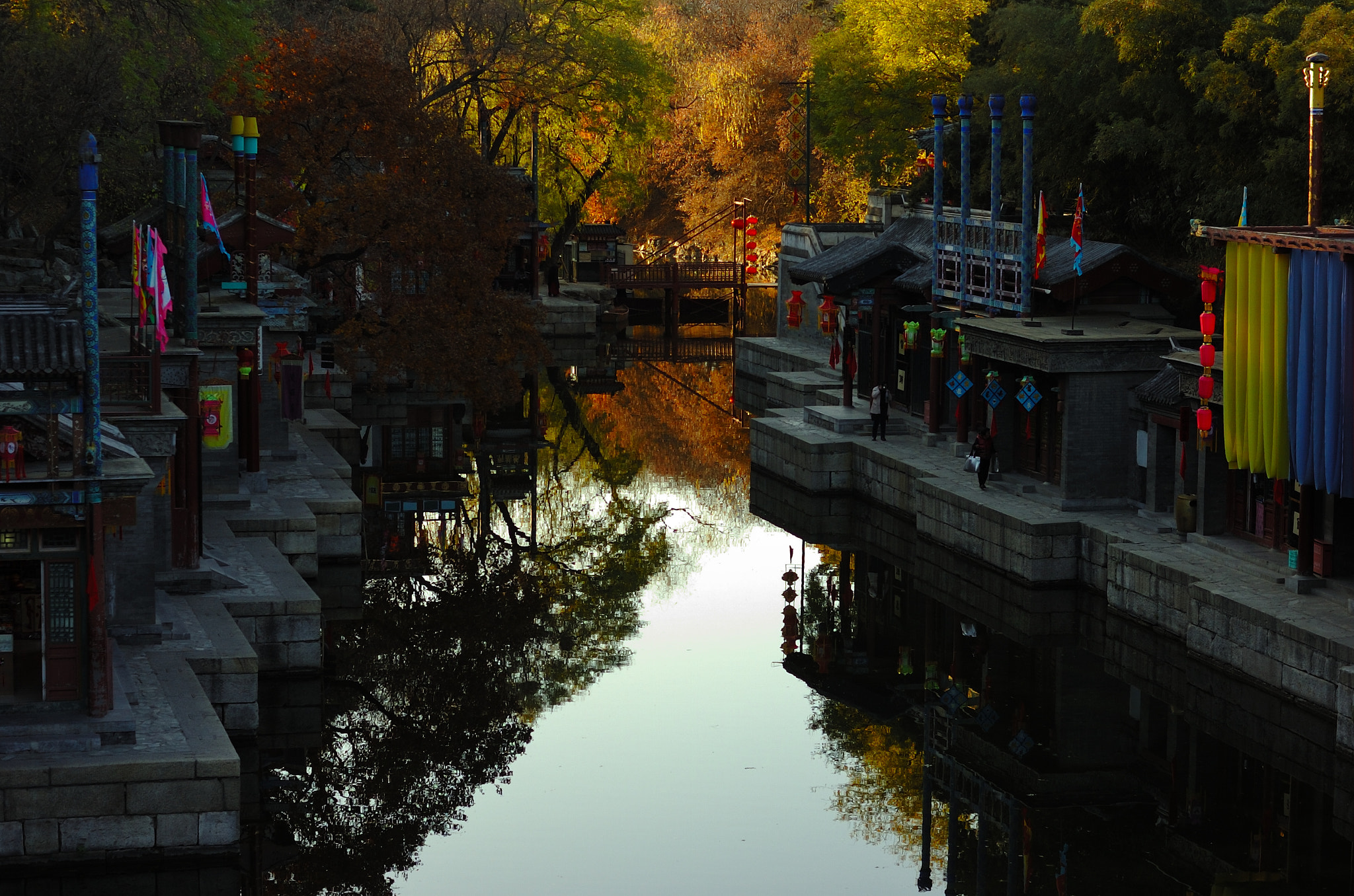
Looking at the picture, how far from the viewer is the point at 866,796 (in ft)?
71.7

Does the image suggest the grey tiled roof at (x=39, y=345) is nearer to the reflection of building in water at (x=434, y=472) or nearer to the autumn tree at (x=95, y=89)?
the autumn tree at (x=95, y=89)

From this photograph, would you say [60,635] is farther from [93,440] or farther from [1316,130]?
[1316,130]

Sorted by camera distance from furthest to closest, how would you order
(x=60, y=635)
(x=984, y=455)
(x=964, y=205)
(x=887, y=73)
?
(x=887, y=73) < (x=964, y=205) < (x=984, y=455) < (x=60, y=635)

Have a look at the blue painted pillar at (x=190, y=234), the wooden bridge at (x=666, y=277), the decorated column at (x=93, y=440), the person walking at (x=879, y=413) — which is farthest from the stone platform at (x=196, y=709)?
the wooden bridge at (x=666, y=277)

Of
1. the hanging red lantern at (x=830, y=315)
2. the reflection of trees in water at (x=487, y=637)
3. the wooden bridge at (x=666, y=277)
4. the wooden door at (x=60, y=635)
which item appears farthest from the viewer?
the wooden bridge at (x=666, y=277)

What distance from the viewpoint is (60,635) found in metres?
18.4

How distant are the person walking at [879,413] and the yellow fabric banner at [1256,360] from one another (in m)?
13.7

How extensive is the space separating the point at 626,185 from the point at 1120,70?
34919 mm

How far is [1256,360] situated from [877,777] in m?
7.89

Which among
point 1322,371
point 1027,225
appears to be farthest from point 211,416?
point 1027,225

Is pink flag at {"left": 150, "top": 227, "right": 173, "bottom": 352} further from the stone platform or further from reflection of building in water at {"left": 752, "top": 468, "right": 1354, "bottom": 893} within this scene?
reflection of building in water at {"left": 752, "top": 468, "right": 1354, "bottom": 893}

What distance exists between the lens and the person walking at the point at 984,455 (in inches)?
1313

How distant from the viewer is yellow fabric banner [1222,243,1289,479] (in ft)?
79.4

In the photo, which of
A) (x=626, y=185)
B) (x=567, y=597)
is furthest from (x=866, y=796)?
(x=626, y=185)
